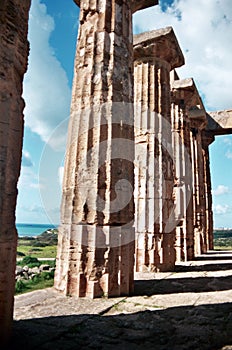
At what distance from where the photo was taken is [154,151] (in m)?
8.85

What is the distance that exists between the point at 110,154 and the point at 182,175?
23.8 feet

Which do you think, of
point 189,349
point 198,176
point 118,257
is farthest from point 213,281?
point 198,176

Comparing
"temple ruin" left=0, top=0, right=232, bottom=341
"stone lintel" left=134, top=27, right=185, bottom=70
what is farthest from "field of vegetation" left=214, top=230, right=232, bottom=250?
"stone lintel" left=134, top=27, right=185, bottom=70

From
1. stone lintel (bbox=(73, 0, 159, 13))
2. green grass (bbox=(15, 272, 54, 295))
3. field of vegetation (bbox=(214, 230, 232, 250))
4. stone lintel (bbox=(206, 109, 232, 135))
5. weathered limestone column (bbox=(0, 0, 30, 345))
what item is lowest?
field of vegetation (bbox=(214, 230, 232, 250))

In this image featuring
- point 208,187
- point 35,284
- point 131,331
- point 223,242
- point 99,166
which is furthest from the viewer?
point 223,242

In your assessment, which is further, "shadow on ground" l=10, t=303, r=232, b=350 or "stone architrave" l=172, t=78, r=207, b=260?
"stone architrave" l=172, t=78, r=207, b=260

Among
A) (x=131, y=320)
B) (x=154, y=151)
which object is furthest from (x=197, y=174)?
(x=131, y=320)

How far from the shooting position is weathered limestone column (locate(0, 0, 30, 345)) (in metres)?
2.93

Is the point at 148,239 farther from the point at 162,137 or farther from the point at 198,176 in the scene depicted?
the point at 198,176

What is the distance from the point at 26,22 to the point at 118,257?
3.96 metres

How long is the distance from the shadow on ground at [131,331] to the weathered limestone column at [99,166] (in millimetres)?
1230

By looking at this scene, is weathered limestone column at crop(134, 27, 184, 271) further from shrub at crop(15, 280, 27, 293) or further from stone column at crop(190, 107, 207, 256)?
stone column at crop(190, 107, 207, 256)

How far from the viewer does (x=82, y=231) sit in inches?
211

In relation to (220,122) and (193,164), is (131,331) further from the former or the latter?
(220,122)
